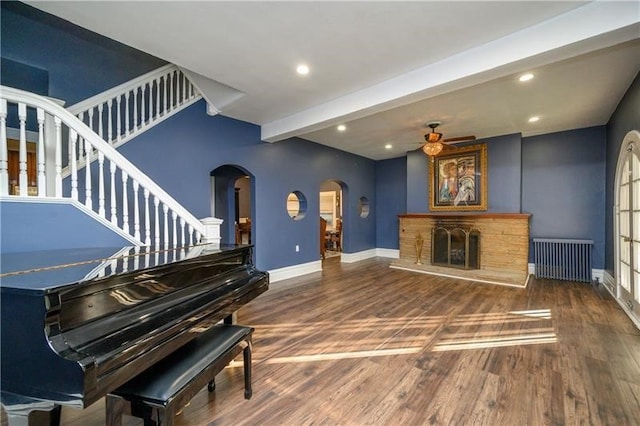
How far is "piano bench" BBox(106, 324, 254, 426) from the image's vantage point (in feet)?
4.09

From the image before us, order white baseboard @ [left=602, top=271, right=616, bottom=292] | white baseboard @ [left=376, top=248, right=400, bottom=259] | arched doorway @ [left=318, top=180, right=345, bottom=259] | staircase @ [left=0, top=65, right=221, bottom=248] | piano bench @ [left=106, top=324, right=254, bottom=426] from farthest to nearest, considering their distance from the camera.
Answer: arched doorway @ [left=318, top=180, right=345, bottom=259], white baseboard @ [left=376, top=248, right=400, bottom=259], white baseboard @ [left=602, top=271, right=616, bottom=292], staircase @ [left=0, top=65, right=221, bottom=248], piano bench @ [left=106, top=324, right=254, bottom=426]

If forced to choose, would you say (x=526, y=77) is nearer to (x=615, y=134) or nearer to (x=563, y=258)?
(x=615, y=134)

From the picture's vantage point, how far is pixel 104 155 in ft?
7.63

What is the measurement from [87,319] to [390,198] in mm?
7473

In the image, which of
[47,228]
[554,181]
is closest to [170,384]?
[47,228]

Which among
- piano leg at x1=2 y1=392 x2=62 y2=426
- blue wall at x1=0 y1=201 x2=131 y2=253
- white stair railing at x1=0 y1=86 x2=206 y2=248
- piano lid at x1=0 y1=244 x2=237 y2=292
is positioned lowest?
piano leg at x1=2 y1=392 x2=62 y2=426

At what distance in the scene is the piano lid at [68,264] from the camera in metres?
1.15

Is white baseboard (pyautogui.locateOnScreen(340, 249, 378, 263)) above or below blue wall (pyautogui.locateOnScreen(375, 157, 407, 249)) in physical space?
below

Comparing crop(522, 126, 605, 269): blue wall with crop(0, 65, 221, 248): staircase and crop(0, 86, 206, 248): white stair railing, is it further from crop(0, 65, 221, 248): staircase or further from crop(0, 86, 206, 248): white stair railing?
crop(0, 86, 206, 248): white stair railing

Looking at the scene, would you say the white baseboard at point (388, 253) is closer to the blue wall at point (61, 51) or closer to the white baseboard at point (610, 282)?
the white baseboard at point (610, 282)

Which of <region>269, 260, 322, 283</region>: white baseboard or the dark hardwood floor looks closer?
the dark hardwood floor

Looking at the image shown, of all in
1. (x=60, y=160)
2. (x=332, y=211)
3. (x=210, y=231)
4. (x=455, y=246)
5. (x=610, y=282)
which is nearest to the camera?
(x=60, y=160)

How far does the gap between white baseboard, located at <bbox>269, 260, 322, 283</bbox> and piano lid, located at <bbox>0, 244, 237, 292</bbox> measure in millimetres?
3300

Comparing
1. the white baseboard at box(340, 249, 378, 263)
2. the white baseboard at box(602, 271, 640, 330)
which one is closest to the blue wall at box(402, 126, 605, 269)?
the white baseboard at box(602, 271, 640, 330)
